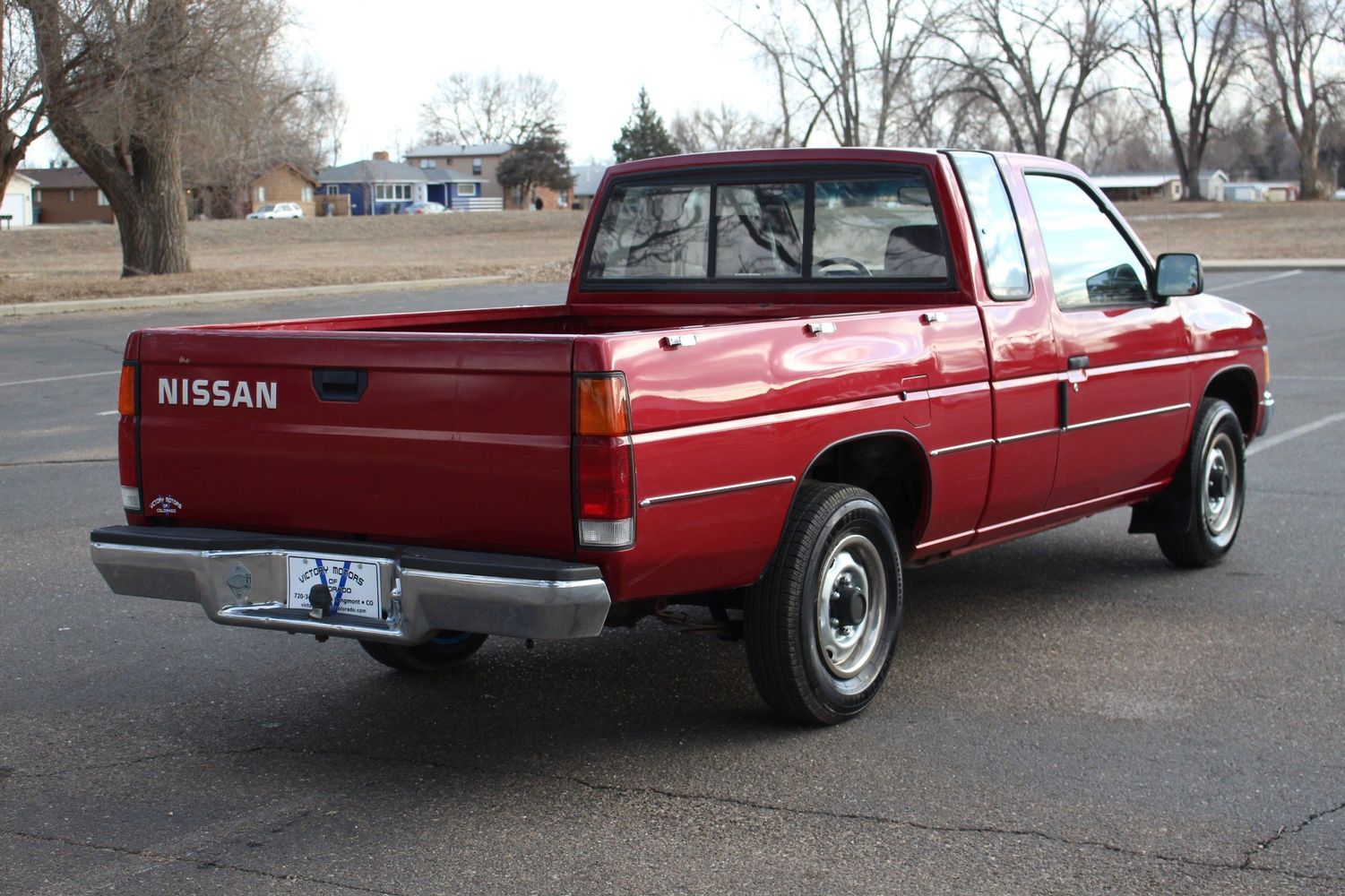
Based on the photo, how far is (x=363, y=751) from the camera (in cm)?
475

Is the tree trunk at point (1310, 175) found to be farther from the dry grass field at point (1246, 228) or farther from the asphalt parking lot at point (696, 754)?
the asphalt parking lot at point (696, 754)

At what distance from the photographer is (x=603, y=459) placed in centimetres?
407

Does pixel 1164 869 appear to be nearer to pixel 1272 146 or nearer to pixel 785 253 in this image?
pixel 785 253

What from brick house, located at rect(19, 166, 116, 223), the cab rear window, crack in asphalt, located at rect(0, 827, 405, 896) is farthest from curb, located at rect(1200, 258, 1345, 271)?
brick house, located at rect(19, 166, 116, 223)

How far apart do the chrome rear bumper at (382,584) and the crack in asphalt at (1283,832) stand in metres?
1.76

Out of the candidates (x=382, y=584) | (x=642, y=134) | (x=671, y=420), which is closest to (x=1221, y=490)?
(x=671, y=420)

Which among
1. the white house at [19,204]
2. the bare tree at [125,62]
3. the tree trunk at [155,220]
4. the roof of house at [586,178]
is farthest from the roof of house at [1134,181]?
the bare tree at [125,62]

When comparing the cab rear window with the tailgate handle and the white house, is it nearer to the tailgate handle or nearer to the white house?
the tailgate handle

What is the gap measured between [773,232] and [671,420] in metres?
2.08

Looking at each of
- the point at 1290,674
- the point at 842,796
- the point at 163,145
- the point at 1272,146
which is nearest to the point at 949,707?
the point at 842,796

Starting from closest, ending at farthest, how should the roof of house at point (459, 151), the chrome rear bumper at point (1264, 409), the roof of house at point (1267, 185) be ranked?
the chrome rear bumper at point (1264, 409) < the roof of house at point (1267, 185) < the roof of house at point (459, 151)

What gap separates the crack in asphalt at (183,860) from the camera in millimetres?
3709

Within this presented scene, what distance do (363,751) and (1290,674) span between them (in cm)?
322

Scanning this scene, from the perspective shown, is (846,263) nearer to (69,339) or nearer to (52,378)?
(52,378)
